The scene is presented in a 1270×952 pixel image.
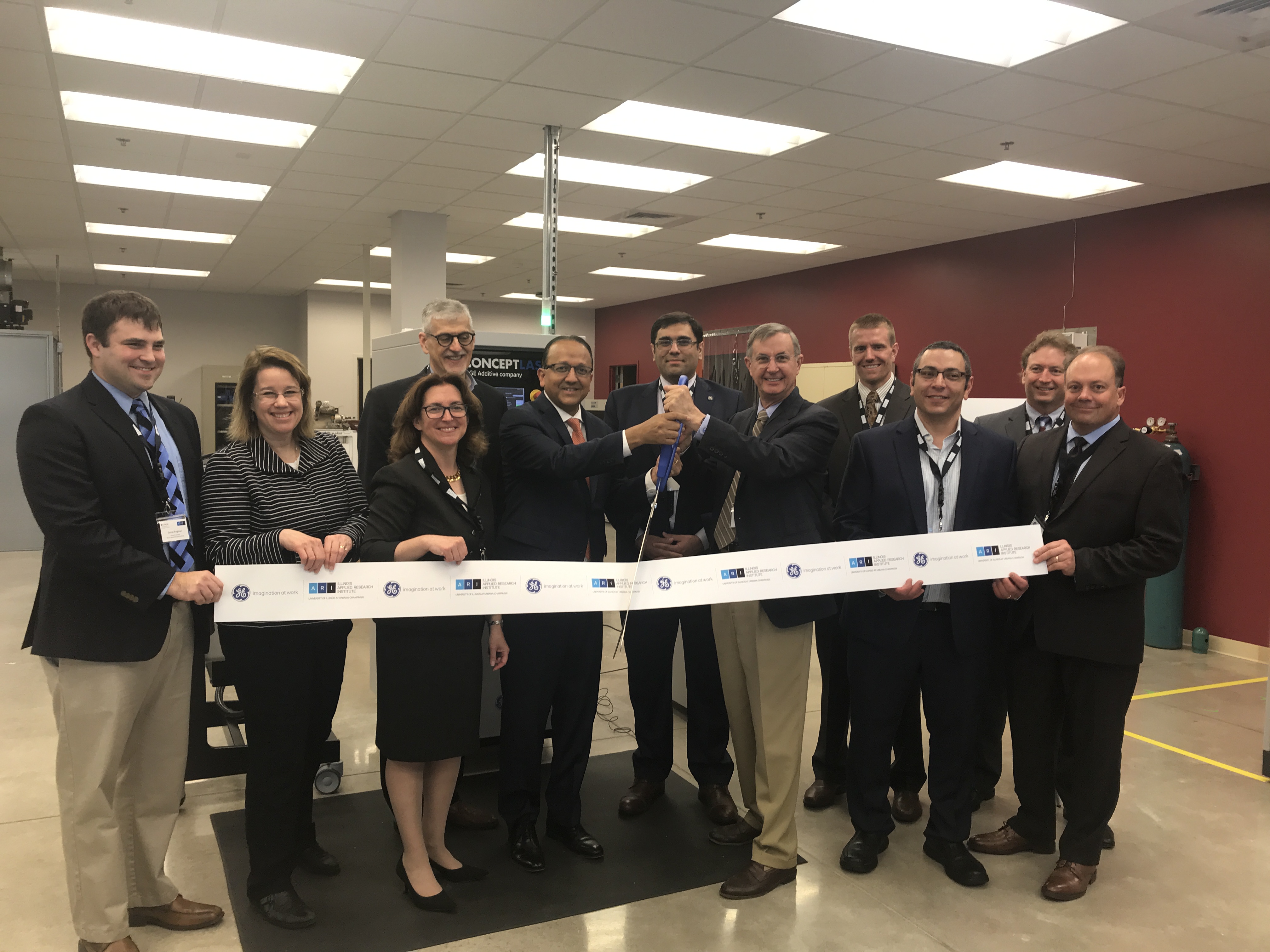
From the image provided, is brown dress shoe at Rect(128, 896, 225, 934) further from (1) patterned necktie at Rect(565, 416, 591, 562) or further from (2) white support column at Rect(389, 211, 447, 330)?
(2) white support column at Rect(389, 211, 447, 330)

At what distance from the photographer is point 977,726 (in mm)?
3021

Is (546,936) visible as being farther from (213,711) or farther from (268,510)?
(213,711)

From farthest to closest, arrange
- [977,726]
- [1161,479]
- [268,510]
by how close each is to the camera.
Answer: [977,726] → [1161,479] → [268,510]

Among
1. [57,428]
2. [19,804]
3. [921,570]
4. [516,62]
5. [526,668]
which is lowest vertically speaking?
[19,804]

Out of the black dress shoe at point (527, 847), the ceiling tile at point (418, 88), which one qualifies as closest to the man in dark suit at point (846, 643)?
the black dress shoe at point (527, 847)

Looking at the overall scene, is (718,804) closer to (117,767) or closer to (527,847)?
(527,847)

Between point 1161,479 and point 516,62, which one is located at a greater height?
point 516,62

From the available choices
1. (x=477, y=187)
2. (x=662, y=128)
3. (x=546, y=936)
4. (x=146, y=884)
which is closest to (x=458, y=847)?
(x=546, y=936)

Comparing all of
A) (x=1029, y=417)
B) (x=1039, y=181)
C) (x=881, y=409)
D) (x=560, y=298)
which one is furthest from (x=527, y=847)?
(x=560, y=298)

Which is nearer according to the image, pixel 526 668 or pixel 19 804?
pixel 526 668

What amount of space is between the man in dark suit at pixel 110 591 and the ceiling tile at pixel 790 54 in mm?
3096

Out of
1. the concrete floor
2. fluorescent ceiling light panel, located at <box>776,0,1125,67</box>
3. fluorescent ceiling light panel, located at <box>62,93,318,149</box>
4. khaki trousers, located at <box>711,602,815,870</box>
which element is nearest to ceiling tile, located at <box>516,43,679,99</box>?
fluorescent ceiling light panel, located at <box>776,0,1125,67</box>

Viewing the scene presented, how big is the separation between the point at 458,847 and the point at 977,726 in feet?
6.13

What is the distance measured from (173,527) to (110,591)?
0.73ft
